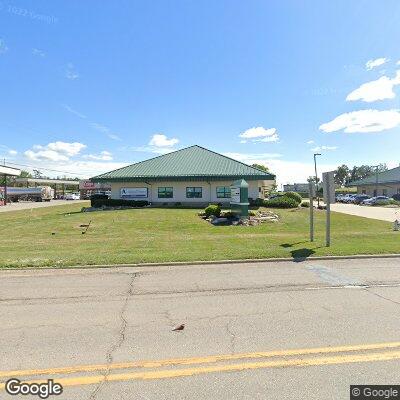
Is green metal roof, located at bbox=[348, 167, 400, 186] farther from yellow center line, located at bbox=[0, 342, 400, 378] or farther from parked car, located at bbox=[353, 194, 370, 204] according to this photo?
yellow center line, located at bbox=[0, 342, 400, 378]

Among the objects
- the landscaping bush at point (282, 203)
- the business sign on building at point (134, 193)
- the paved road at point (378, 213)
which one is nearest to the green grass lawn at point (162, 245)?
the paved road at point (378, 213)

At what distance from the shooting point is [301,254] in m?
10.6

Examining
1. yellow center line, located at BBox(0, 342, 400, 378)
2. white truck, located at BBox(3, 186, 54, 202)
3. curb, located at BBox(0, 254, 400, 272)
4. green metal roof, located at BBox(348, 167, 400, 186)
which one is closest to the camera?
yellow center line, located at BBox(0, 342, 400, 378)

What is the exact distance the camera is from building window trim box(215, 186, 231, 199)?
34312 millimetres

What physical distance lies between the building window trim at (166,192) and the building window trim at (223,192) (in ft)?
16.0

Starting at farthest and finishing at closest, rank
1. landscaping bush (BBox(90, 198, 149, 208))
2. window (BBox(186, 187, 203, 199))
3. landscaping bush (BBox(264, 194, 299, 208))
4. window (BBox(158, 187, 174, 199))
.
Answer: window (BBox(158, 187, 174, 199)) < window (BBox(186, 187, 203, 199)) < landscaping bush (BBox(90, 198, 149, 208)) < landscaping bush (BBox(264, 194, 299, 208))

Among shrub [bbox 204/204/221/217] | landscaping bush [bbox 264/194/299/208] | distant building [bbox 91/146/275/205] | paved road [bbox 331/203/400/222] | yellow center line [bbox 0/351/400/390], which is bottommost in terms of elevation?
yellow center line [bbox 0/351/400/390]

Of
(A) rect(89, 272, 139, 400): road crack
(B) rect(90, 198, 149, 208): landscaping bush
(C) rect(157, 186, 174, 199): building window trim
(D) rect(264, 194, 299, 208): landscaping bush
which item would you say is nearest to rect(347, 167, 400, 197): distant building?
(D) rect(264, 194, 299, 208): landscaping bush

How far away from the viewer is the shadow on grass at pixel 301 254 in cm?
1012

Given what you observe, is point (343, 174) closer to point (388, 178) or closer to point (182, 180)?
point (388, 178)

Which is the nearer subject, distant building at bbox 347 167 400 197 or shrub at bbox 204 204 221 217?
shrub at bbox 204 204 221 217

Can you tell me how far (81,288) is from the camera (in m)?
7.30

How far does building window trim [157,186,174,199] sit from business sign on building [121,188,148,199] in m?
1.50

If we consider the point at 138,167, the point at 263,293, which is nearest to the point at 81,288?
the point at 263,293
